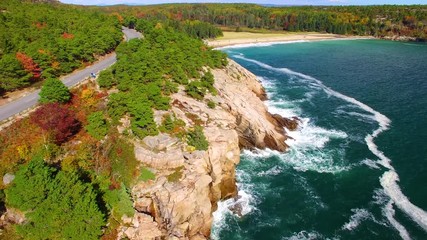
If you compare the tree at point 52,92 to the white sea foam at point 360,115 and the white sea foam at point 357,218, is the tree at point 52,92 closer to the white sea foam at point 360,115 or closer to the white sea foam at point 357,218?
the white sea foam at point 357,218

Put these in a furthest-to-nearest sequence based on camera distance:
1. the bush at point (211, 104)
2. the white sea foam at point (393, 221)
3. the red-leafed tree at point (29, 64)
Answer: the bush at point (211, 104), the red-leafed tree at point (29, 64), the white sea foam at point (393, 221)

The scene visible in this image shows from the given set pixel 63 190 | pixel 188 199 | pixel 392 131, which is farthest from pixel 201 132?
pixel 392 131

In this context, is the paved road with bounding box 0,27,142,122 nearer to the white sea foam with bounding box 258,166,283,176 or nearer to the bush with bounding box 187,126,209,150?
the bush with bounding box 187,126,209,150

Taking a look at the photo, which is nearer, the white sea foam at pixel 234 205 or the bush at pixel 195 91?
the white sea foam at pixel 234 205

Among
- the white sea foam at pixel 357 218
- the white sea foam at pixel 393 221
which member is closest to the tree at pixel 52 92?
the white sea foam at pixel 357 218

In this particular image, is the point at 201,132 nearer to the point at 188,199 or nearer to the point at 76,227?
the point at 188,199

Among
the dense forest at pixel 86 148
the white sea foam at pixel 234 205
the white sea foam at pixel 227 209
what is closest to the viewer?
the dense forest at pixel 86 148
